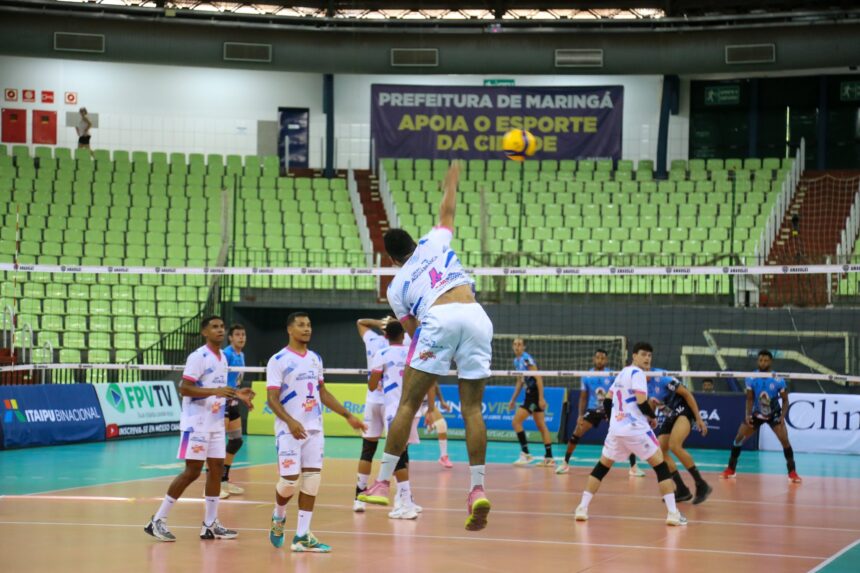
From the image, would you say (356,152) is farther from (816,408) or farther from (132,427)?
(816,408)

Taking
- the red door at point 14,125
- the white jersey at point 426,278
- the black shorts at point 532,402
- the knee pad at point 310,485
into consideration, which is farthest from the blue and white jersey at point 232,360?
the red door at point 14,125

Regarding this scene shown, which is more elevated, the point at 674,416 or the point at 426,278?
the point at 426,278

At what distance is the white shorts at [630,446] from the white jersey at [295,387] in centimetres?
333

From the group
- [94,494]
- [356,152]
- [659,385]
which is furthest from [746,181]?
[94,494]

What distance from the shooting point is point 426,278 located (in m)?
7.12

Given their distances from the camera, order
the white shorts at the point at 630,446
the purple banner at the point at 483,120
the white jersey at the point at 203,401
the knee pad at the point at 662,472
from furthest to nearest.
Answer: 1. the purple banner at the point at 483,120
2. the white shorts at the point at 630,446
3. the knee pad at the point at 662,472
4. the white jersey at the point at 203,401

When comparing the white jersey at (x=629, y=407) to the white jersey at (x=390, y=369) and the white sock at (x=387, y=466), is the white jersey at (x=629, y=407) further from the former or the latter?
the white sock at (x=387, y=466)

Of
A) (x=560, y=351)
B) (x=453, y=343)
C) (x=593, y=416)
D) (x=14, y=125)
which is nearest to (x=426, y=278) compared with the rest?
(x=453, y=343)

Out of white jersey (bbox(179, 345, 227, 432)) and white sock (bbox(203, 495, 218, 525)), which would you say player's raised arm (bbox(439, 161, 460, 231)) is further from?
white sock (bbox(203, 495, 218, 525))

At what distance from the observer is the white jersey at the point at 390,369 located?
478 inches

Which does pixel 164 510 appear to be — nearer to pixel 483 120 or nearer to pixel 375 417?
pixel 375 417

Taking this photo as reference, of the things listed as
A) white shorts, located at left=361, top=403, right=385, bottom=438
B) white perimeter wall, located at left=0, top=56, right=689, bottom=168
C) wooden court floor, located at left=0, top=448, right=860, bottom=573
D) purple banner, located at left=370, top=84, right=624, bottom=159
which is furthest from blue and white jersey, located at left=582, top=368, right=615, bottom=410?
white perimeter wall, located at left=0, top=56, right=689, bottom=168

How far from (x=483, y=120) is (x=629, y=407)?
822 inches

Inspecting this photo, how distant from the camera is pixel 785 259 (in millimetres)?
23969
